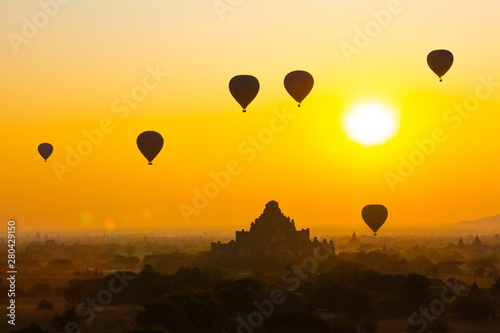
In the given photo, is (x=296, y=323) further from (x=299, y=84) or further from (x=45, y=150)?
(x=45, y=150)

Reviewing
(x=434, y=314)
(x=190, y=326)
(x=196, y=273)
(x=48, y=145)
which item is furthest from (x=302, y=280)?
(x=48, y=145)

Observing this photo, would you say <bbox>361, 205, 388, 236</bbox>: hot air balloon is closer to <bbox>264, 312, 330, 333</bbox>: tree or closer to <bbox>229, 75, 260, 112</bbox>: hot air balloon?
<bbox>229, 75, 260, 112</bbox>: hot air balloon

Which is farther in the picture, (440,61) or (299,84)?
(299,84)

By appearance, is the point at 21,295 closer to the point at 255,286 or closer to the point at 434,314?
the point at 255,286

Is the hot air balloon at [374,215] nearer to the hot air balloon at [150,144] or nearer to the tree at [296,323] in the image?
the hot air balloon at [150,144]

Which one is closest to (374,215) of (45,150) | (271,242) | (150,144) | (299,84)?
(271,242)

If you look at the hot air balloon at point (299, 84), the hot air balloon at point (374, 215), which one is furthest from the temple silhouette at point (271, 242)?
the hot air balloon at point (299, 84)

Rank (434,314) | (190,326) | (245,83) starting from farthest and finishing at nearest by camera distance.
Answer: (245,83) → (434,314) → (190,326)
